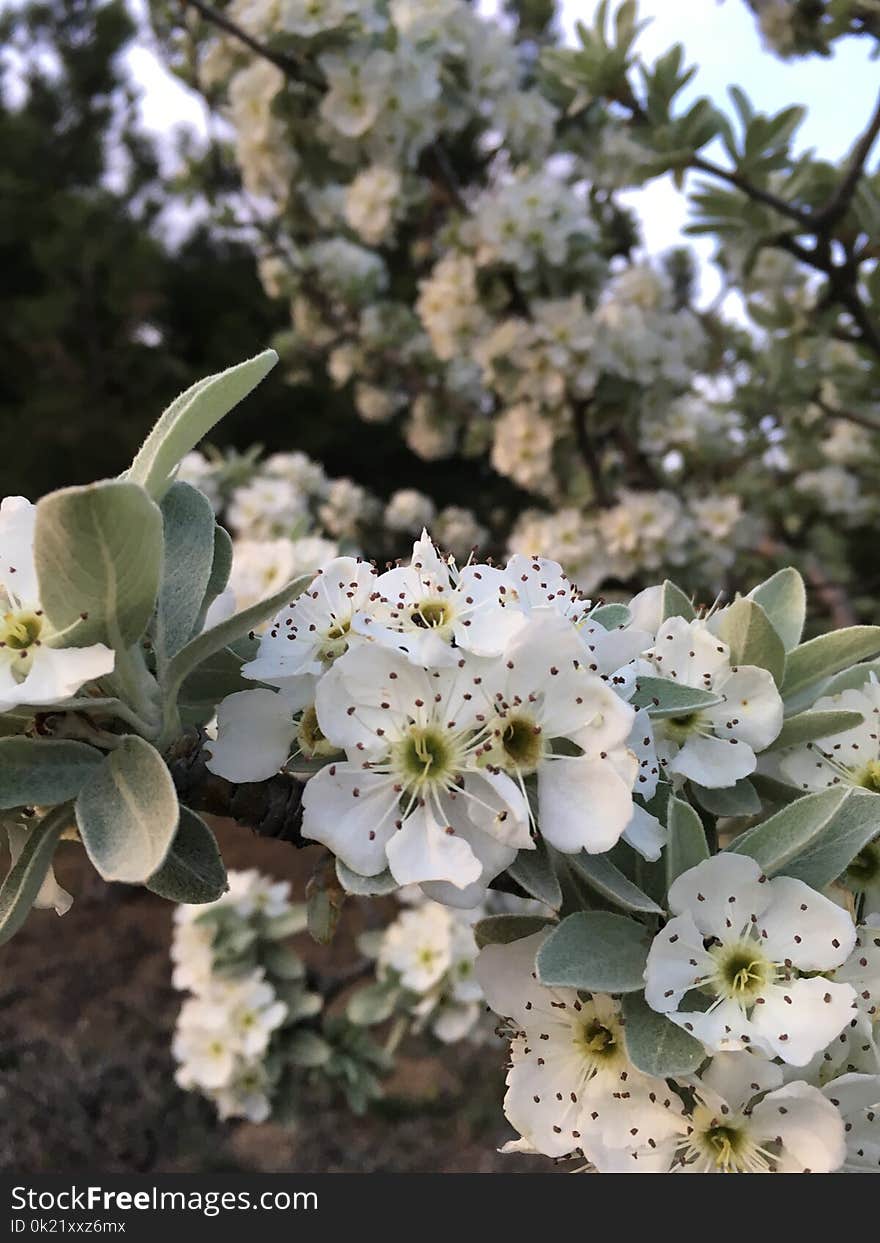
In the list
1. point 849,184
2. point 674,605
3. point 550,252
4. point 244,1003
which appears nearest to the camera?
point 674,605

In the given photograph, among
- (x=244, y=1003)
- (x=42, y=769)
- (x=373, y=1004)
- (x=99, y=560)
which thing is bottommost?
(x=373, y=1004)

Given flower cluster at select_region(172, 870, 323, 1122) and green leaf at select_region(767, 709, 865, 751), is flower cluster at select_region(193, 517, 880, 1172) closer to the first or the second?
green leaf at select_region(767, 709, 865, 751)

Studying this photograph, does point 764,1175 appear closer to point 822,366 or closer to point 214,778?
point 214,778

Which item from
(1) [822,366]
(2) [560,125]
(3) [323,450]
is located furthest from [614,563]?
(3) [323,450]

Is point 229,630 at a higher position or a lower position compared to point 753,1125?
higher

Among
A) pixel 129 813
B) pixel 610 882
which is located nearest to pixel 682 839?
pixel 610 882

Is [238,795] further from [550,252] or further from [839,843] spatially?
[550,252]

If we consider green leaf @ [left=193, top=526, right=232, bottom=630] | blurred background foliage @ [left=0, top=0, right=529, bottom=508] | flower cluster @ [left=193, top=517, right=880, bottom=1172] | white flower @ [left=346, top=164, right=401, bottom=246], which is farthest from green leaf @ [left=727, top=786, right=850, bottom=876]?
blurred background foliage @ [left=0, top=0, right=529, bottom=508]
